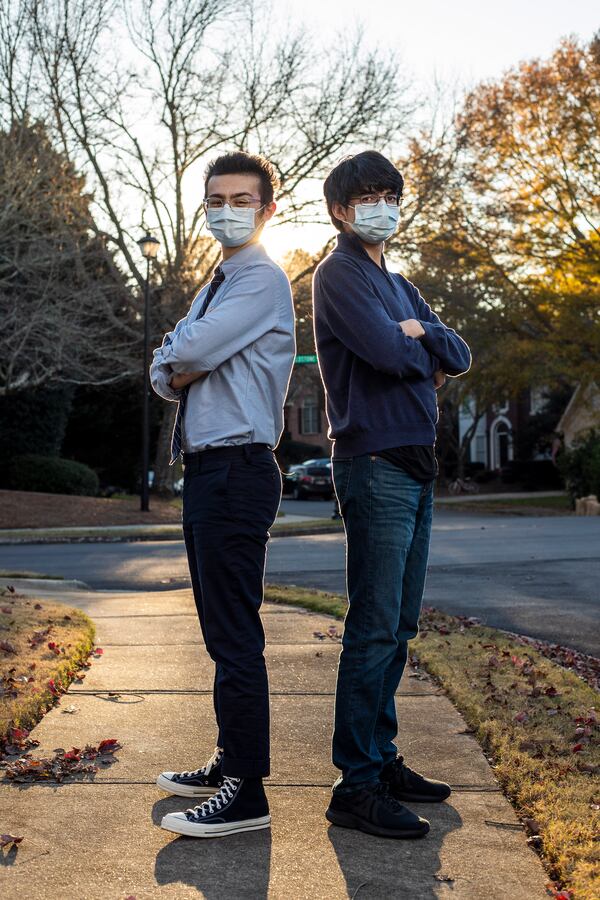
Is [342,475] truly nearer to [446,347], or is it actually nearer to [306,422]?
[446,347]

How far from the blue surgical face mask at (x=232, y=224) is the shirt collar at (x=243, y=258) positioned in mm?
39

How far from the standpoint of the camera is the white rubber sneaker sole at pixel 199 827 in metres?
3.40

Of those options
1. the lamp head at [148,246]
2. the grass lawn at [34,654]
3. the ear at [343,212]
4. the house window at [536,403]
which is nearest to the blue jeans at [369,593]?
the ear at [343,212]

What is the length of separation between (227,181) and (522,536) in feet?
48.4

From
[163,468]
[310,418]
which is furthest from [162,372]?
[310,418]

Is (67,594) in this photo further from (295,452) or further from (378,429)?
(295,452)

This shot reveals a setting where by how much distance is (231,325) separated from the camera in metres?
3.51

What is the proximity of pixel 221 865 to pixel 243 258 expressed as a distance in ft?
6.39

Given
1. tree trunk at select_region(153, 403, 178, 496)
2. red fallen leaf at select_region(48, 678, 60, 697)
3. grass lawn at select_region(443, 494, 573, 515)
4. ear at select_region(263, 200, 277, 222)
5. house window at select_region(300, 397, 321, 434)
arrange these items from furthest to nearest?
house window at select_region(300, 397, 321, 434) → grass lawn at select_region(443, 494, 573, 515) → tree trunk at select_region(153, 403, 178, 496) → red fallen leaf at select_region(48, 678, 60, 697) → ear at select_region(263, 200, 277, 222)

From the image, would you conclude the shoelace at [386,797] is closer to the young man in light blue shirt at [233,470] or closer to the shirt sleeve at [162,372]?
the young man in light blue shirt at [233,470]

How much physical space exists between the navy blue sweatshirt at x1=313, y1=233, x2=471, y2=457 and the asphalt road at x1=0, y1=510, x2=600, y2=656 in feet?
13.6

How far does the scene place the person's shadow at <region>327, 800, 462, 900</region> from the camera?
9.86 ft

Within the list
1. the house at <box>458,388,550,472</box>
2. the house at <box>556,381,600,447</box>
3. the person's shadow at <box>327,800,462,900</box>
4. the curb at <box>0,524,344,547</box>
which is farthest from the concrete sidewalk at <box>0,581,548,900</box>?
the house at <box>458,388,550,472</box>

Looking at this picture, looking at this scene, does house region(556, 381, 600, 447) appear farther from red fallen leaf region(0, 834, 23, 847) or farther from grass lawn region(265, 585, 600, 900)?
red fallen leaf region(0, 834, 23, 847)
